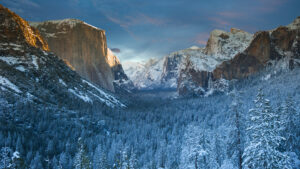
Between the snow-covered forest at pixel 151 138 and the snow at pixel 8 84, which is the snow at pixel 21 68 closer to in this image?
the snow at pixel 8 84

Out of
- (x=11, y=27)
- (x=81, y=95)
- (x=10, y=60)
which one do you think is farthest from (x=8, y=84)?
(x=11, y=27)

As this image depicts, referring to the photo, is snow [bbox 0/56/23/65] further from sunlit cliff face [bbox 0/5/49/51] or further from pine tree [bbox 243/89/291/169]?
pine tree [bbox 243/89/291/169]

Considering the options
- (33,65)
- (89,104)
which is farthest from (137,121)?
(33,65)

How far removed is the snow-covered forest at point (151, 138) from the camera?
19000mm

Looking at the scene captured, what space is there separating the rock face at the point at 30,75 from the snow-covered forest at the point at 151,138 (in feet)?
28.5

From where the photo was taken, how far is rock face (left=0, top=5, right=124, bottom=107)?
94.6m

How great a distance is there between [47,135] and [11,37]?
92.2 m

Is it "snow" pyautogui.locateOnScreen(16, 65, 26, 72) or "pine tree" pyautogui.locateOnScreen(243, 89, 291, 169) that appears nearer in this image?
"pine tree" pyautogui.locateOnScreen(243, 89, 291, 169)

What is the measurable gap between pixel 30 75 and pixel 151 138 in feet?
237

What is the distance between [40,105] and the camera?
92.5 metres

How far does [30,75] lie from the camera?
11219 centimetres

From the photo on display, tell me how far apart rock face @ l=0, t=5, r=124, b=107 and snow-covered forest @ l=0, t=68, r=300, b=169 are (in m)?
8.70

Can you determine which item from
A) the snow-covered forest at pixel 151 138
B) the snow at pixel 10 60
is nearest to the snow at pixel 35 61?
the snow at pixel 10 60

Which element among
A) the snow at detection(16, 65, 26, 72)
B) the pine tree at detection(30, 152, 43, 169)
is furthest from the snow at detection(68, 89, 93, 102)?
the pine tree at detection(30, 152, 43, 169)
